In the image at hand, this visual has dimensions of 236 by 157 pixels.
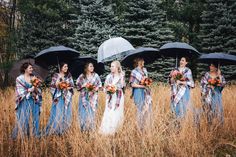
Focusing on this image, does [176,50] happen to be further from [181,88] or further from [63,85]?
[63,85]

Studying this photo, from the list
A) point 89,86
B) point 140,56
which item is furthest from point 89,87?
point 140,56

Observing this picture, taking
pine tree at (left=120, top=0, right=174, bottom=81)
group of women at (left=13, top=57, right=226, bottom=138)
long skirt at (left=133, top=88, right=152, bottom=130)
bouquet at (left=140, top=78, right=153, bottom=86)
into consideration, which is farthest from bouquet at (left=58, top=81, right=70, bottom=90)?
pine tree at (left=120, top=0, right=174, bottom=81)

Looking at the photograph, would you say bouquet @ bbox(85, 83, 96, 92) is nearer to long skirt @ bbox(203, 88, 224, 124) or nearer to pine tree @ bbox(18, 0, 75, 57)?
long skirt @ bbox(203, 88, 224, 124)

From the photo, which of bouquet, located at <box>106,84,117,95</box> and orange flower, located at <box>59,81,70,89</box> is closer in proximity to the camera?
bouquet, located at <box>106,84,117,95</box>

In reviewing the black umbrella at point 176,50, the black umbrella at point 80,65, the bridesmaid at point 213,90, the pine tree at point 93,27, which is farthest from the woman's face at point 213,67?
the pine tree at point 93,27

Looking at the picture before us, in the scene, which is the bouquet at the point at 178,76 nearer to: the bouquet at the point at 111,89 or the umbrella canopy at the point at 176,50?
the umbrella canopy at the point at 176,50

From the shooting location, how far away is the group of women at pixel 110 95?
562 centimetres

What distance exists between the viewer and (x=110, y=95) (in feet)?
19.5

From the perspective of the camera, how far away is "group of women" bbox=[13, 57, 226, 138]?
18.4 ft

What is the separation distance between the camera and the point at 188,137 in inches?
183

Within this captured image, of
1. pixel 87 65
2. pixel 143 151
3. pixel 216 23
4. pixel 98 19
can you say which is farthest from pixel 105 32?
pixel 143 151

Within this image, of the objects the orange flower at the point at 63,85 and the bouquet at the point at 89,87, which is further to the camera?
the bouquet at the point at 89,87

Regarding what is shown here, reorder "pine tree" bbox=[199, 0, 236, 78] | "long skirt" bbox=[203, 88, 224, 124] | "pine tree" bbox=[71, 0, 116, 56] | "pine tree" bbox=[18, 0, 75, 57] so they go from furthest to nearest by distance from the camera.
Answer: "pine tree" bbox=[18, 0, 75, 57], "pine tree" bbox=[199, 0, 236, 78], "pine tree" bbox=[71, 0, 116, 56], "long skirt" bbox=[203, 88, 224, 124]

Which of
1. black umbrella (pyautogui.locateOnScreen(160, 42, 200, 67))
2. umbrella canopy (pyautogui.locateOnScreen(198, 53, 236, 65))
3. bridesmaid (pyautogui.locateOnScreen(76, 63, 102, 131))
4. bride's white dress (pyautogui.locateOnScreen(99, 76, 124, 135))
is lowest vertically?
bride's white dress (pyautogui.locateOnScreen(99, 76, 124, 135))
